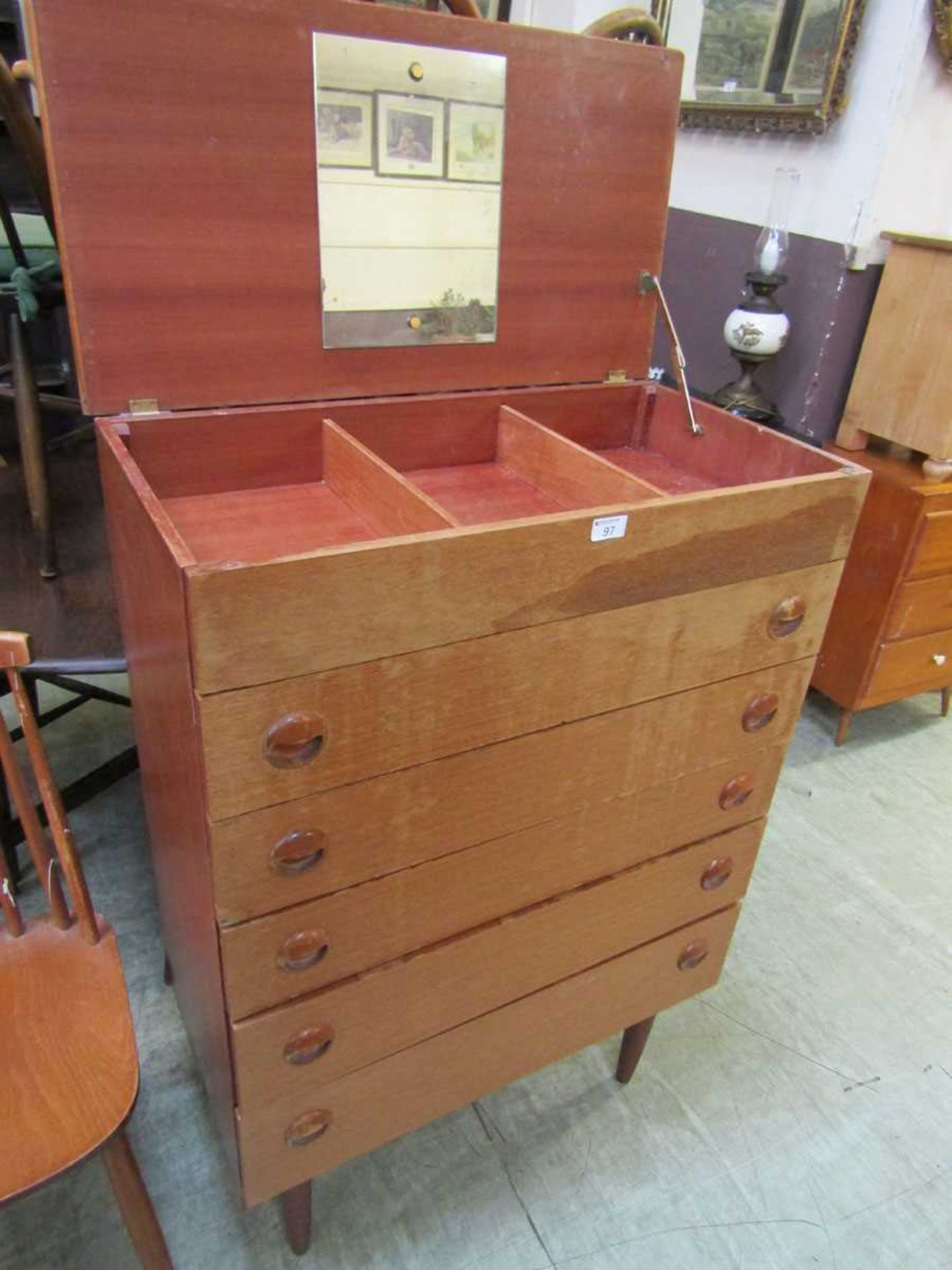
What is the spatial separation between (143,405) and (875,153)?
70.8 inches

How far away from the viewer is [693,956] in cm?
128

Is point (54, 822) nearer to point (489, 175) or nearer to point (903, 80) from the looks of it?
point (489, 175)

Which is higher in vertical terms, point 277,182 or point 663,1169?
point 277,182

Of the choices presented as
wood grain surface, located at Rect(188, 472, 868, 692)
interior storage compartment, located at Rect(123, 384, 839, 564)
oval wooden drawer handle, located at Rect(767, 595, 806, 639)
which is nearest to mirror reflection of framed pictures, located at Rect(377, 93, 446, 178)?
interior storage compartment, located at Rect(123, 384, 839, 564)

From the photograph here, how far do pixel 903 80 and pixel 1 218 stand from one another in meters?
1.82

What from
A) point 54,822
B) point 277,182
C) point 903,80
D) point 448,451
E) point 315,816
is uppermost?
point 903,80

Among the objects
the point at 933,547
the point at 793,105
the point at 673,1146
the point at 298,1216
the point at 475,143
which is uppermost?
the point at 793,105

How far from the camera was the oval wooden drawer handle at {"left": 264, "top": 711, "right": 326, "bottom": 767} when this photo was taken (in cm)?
73

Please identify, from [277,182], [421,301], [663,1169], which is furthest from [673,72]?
[663,1169]

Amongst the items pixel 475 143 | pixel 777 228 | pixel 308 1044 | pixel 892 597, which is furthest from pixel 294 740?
pixel 777 228

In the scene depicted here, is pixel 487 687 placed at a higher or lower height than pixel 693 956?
higher

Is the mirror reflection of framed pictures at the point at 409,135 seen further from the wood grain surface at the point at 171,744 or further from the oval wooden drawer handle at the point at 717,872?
the oval wooden drawer handle at the point at 717,872

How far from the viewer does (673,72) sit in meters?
1.09

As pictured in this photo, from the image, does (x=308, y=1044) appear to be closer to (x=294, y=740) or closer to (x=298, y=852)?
(x=298, y=852)
